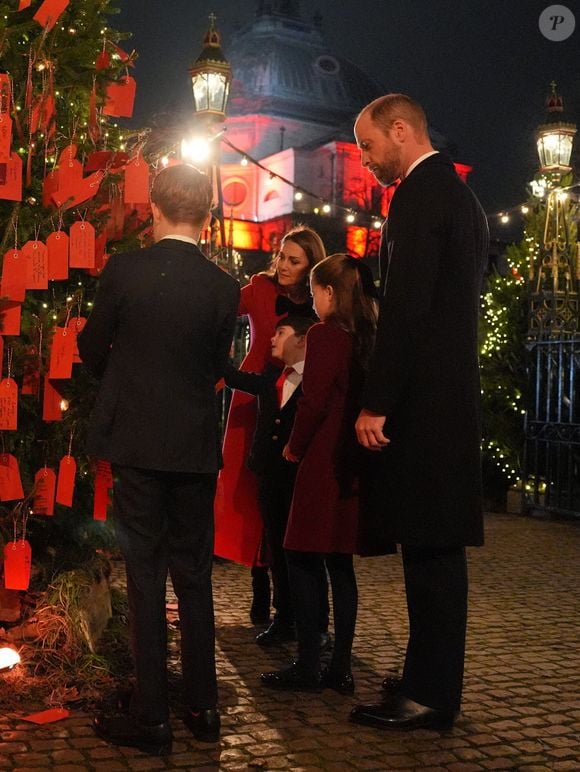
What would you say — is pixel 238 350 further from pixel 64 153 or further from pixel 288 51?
pixel 288 51

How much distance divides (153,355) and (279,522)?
5.85 feet

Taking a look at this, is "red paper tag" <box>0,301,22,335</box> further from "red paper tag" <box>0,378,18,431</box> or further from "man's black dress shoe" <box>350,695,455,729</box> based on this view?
"man's black dress shoe" <box>350,695,455,729</box>

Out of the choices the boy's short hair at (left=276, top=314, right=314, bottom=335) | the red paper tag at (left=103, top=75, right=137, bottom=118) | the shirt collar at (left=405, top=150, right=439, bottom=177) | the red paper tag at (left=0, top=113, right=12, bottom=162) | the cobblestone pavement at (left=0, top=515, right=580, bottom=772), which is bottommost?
the cobblestone pavement at (left=0, top=515, right=580, bottom=772)

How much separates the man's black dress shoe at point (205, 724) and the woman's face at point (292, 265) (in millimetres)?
2230

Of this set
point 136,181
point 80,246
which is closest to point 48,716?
point 80,246

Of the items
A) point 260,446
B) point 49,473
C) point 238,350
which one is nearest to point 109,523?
point 49,473

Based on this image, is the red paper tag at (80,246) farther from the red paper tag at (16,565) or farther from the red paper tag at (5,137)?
the red paper tag at (16,565)

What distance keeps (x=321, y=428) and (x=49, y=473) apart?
114 centimetres

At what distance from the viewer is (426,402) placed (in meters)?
3.75

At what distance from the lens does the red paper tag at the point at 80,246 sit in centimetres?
426

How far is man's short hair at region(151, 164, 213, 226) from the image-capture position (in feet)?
11.8

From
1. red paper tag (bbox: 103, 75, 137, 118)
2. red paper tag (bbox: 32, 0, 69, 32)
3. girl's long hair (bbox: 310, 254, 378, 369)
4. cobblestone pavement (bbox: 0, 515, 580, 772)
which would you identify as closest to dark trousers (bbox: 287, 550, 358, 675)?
cobblestone pavement (bbox: 0, 515, 580, 772)

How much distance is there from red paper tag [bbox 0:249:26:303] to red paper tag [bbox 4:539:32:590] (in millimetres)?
985

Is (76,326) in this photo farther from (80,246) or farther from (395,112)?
(395,112)
